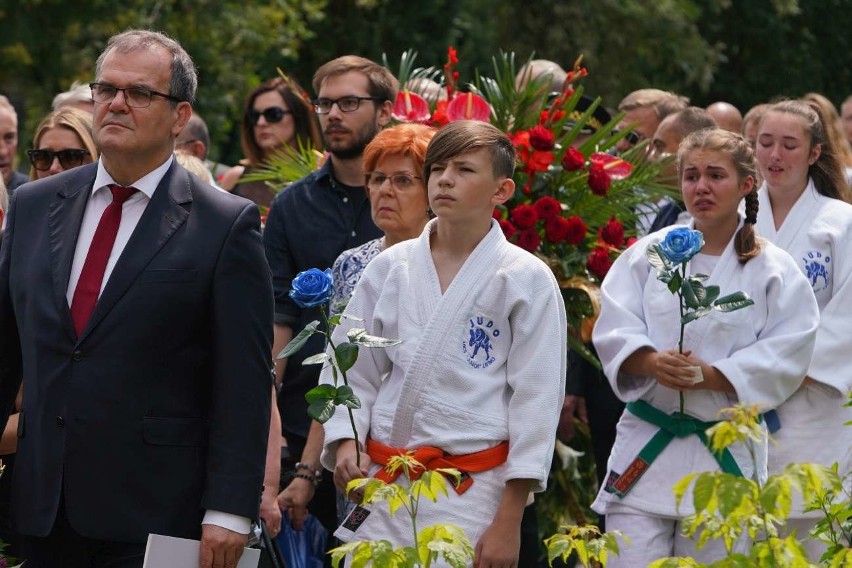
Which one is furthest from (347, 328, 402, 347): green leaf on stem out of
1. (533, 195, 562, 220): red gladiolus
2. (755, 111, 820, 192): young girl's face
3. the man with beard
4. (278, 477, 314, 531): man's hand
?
(755, 111, 820, 192): young girl's face

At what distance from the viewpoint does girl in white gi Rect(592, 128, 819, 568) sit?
5.77 metres

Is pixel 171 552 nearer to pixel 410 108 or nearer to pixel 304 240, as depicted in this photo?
pixel 304 240

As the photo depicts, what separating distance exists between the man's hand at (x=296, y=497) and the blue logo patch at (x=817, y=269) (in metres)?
2.22

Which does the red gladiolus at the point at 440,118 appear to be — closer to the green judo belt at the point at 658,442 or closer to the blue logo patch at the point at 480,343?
the green judo belt at the point at 658,442

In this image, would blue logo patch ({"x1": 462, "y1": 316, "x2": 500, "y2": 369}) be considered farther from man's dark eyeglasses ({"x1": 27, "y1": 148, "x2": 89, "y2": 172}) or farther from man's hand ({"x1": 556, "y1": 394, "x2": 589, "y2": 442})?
man's hand ({"x1": 556, "y1": 394, "x2": 589, "y2": 442})

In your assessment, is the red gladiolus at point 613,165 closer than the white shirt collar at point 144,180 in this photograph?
No

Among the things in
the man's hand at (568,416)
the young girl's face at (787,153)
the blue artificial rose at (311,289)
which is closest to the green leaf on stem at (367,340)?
the blue artificial rose at (311,289)

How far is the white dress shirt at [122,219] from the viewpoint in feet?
14.7

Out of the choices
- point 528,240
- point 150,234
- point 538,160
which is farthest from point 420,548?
point 538,160

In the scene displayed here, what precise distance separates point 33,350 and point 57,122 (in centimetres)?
240

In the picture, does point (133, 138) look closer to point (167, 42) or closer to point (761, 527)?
point (167, 42)

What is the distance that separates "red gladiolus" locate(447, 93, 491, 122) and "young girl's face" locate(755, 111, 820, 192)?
1.24 metres

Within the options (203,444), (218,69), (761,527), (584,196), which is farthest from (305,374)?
(218,69)

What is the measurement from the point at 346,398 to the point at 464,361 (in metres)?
0.41
